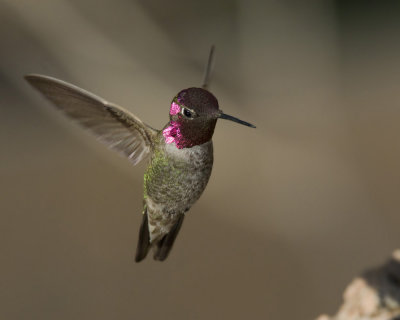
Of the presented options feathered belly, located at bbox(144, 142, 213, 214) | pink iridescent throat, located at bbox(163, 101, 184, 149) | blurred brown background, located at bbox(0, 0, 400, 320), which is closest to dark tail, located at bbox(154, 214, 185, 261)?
feathered belly, located at bbox(144, 142, 213, 214)

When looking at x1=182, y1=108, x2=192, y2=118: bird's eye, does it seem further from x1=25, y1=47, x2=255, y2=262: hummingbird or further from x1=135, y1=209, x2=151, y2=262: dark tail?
x1=135, y1=209, x2=151, y2=262: dark tail

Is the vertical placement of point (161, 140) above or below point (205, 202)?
below

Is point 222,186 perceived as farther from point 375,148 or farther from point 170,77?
point 375,148

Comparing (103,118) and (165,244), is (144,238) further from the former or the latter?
(103,118)

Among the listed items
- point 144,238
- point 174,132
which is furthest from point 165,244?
point 174,132

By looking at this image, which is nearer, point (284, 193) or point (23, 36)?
point (23, 36)

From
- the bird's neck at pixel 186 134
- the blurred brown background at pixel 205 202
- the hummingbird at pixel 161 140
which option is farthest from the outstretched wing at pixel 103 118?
the blurred brown background at pixel 205 202

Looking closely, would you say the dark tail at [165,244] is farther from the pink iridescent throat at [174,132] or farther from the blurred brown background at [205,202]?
the blurred brown background at [205,202]

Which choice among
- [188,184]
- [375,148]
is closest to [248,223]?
[375,148]
